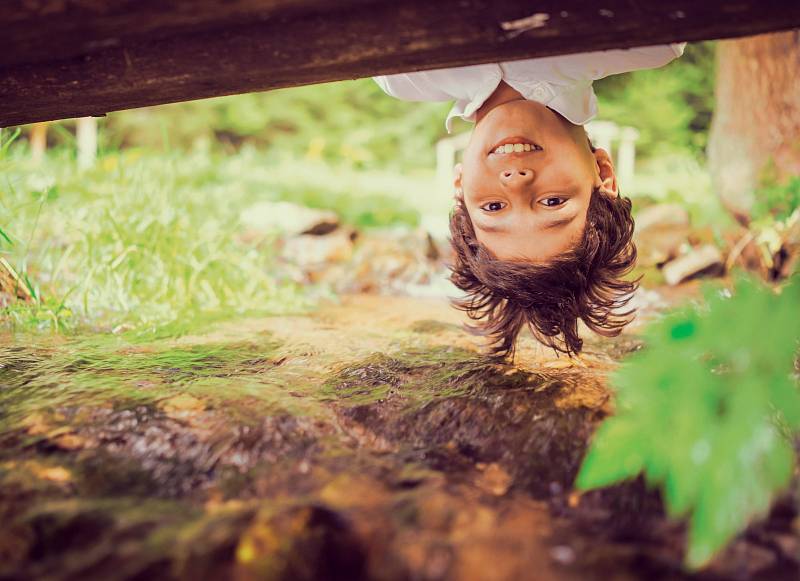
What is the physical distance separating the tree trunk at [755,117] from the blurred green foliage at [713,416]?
4.95 metres

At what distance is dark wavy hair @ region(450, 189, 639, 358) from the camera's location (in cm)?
246

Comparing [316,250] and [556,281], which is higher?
[556,281]

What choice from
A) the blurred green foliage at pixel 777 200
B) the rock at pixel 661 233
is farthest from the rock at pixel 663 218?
the blurred green foliage at pixel 777 200

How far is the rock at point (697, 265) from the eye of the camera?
5797 mm

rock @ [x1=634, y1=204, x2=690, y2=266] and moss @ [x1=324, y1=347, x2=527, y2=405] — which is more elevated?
rock @ [x1=634, y1=204, x2=690, y2=266]

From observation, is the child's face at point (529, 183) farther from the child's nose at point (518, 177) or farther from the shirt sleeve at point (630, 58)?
the shirt sleeve at point (630, 58)

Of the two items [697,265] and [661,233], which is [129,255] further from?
[661,233]

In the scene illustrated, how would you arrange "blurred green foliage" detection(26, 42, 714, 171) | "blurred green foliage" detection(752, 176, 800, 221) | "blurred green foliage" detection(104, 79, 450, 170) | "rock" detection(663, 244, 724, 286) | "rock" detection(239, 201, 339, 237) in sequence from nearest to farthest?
"blurred green foliage" detection(752, 176, 800, 221) < "rock" detection(663, 244, 724, 286) < "rock" detection(239, 201, 339, 237) < "blurred green foliage" detection(26, 42, 714, 171) < "blurred green foliage" detection(104, 79, 450, 170)

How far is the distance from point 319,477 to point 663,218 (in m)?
5.95

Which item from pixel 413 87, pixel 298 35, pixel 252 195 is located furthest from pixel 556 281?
pixel 252 195

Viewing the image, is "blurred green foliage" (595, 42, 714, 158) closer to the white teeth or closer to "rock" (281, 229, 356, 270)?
"rock" (281, 229, 356, 270)

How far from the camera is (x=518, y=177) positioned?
2.31 m

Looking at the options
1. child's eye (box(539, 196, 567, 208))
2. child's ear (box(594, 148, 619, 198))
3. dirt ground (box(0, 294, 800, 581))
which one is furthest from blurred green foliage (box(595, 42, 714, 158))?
dirt ground (box(0, 294, 800, 581))

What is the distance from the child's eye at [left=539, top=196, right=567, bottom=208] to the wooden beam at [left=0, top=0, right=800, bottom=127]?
2.37 feet
